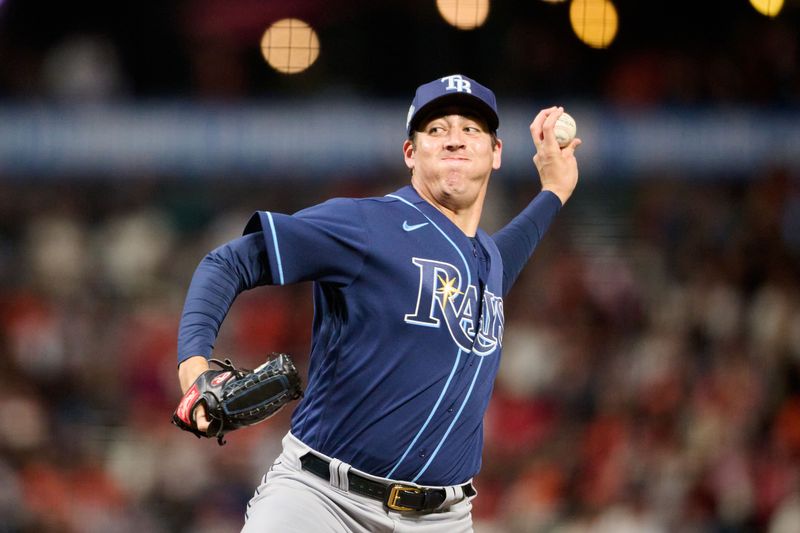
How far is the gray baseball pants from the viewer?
276 centimetres

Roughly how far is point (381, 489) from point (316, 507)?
0.18m

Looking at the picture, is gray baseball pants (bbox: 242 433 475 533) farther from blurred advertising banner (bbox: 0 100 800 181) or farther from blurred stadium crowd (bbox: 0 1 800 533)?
blurred advertising banner (bbox: 0 100 800 181)

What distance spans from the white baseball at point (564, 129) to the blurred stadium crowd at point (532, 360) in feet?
10.6

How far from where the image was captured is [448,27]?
29.1ft

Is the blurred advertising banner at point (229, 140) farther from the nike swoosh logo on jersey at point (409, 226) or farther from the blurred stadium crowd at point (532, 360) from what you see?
the nike swoosh logo on jersey at point (409, 226)

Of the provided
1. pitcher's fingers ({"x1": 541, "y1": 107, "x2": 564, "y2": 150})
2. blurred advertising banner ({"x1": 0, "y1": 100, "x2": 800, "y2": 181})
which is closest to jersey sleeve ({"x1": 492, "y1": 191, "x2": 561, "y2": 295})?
pitcher's fingers ({"x1": 541, "y1": 107, "x2": 564, "y2": 150})

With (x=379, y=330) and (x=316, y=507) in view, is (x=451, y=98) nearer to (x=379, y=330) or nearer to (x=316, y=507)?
(x=379, y=330)

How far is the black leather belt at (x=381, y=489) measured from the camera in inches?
113

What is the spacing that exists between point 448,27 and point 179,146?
237cm

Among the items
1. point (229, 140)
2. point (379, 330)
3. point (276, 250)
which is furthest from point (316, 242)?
point (229, 140)

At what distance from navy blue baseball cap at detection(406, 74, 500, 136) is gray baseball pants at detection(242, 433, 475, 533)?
3.33 ft

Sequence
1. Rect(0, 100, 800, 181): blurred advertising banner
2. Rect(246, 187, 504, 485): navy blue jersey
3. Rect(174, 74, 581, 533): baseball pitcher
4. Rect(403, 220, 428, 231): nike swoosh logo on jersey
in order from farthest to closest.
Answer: Rect(0, 100, 800, 181): blurred advertising banner < Rect(403, 220, 428, 231): nike swoosh logo on jersey < Rect(246, 187, 504, 485): navy blue jersey < Rect(174, 74, 581, 533): baseball pitcher

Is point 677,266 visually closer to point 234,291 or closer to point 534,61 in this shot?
point 534,61

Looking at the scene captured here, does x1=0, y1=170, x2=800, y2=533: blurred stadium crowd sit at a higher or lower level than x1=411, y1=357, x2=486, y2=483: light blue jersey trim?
lower
